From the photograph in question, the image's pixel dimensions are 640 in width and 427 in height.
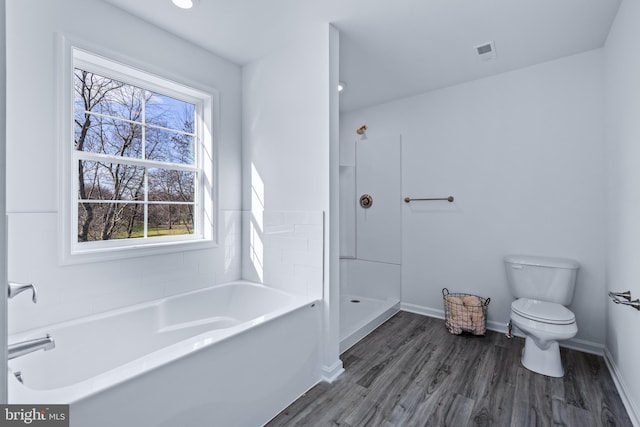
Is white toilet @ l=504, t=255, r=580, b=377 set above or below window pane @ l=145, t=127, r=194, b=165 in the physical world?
below

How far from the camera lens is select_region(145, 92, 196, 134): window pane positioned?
2292 millimetres

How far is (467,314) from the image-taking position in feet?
8.84

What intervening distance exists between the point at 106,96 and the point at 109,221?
2.75 ft

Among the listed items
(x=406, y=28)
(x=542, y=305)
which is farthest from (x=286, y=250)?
(x=542, y=305)

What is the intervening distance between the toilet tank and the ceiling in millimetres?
1666

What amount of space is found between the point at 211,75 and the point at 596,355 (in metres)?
3.77

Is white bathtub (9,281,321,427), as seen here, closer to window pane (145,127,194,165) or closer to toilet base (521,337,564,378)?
window pane (145,127,194,165)

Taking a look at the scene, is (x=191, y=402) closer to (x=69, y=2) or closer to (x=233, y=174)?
(x=233, y=174)

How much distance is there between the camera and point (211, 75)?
8.21 feet

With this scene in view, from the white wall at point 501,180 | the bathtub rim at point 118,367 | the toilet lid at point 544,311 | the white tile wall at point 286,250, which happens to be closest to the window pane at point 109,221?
the bathtub rim at point 118,367

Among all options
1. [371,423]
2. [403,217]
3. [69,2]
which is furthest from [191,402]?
[403,217]

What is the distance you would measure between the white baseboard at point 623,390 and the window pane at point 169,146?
3.26 m

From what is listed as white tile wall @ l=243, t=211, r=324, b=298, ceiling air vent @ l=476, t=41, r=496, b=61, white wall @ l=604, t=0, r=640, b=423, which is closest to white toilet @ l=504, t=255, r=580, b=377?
white wall @ l=604, t=0, r=640, b=423

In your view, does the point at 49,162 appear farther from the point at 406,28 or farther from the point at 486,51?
the point at 486,51
